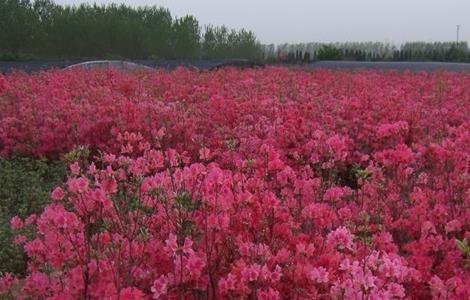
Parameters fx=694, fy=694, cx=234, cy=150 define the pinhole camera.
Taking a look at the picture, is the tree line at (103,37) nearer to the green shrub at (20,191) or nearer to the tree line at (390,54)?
the tree line at (390,54)

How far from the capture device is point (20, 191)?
277 inches

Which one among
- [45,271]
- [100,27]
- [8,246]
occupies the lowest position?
[8,246]

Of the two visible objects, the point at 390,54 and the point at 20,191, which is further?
the point at 390,54

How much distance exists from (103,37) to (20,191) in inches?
1424

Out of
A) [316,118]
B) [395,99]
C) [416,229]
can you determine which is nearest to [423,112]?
[395,99]

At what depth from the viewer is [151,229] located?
319 cm

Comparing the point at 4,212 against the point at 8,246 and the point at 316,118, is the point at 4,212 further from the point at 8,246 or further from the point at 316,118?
the point at 316,118

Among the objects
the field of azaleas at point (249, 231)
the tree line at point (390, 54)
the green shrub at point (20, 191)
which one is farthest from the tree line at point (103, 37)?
the field of azaleas at point (249, 231)

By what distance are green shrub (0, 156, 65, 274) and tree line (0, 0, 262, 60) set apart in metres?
32.0

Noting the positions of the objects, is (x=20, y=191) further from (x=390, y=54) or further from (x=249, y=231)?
(x=390, y=54)

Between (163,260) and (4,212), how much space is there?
3902 mm

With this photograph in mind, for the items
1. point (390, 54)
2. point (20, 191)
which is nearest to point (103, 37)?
point (390, 54)

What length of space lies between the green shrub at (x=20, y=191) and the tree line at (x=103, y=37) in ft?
105

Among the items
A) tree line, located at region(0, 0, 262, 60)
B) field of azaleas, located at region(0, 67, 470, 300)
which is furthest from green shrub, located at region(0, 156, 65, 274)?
tree line, located at region(0, 0, 262, 60)
